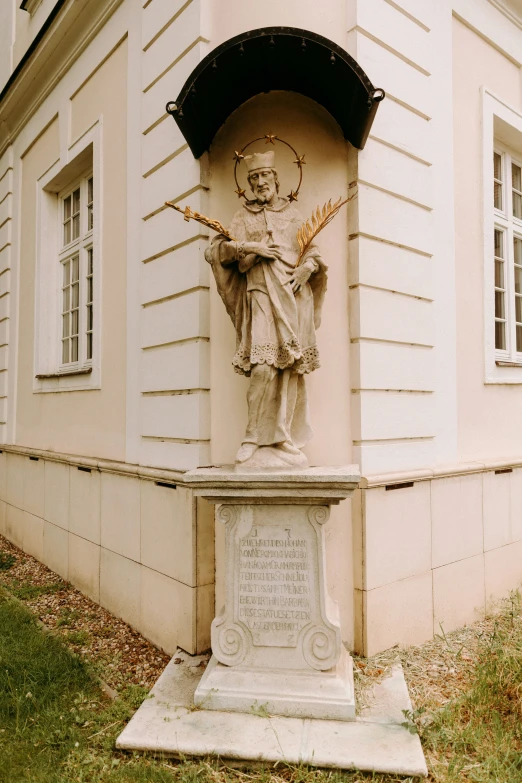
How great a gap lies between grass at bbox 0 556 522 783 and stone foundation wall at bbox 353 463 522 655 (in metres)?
0.34

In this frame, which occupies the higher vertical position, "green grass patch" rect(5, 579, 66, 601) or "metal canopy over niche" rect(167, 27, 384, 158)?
"metal canopy over niche" rect(167, 27, 384, 158)

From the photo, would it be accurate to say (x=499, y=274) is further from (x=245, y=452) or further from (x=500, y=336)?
(x=245, y=452)

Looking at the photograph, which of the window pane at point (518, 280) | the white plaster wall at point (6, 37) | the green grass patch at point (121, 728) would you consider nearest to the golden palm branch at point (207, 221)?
the green grass patch at point (121, 728)

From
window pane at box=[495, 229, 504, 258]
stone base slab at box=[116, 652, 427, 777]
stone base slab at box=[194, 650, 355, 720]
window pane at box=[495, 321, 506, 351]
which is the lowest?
stone base slab at box=[116, 652, 427, 777]

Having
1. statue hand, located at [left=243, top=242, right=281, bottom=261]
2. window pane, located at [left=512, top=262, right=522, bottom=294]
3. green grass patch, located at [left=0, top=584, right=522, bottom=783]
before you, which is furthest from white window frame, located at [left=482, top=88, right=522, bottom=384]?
statue hand, located at [left=243, top=242, right=281, bottom=261]

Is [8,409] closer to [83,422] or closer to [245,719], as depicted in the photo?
[83,422]

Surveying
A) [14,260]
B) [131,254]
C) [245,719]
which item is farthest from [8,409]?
[245,719]

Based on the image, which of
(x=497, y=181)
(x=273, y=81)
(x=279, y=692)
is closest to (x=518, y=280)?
(x=497, y=181)

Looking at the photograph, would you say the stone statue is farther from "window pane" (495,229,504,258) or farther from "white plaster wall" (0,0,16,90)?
"white plaster wall" (0,0,16,90)

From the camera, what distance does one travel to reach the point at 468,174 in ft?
16.6

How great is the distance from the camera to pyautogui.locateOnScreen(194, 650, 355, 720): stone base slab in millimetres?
3072

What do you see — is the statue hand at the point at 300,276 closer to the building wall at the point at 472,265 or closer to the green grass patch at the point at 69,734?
the building wall at the point at 472,265

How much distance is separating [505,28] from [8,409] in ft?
24.7

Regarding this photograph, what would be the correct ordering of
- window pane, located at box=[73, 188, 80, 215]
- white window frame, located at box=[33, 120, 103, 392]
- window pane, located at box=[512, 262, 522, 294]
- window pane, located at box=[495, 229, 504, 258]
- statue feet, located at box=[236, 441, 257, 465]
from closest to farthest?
statue feet, located at box=[236, 441, 257, 465]
window pane, located at box=[495, 229, 504, 258]
window pane, located at box=[512, 262, 522, 294]
white window frame, located at box=[33, 120, 103, 392]
window pane, located at box=[73, 188, 80, 215]
